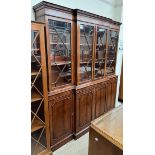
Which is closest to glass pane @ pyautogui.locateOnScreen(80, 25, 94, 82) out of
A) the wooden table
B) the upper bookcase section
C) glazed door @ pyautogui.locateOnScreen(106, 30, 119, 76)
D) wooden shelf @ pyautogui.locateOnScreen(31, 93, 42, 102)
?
the upper bookcase section

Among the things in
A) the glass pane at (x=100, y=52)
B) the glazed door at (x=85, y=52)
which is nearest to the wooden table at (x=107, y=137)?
the glazed door at (x=85, y=52)

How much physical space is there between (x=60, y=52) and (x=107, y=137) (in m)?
1.39

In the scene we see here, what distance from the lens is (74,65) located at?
7.41ft

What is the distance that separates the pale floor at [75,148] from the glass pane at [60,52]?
1.05 metres

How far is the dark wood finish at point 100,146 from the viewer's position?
3.54 feet

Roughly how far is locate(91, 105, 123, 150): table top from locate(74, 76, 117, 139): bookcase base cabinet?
0.96 m

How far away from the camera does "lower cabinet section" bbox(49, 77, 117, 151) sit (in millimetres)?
2108

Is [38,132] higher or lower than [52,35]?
lower

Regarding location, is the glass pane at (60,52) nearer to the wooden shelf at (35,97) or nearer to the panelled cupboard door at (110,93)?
the wooden shelf at (35,97)
